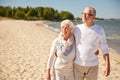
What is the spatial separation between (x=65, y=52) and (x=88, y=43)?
0.35 meters

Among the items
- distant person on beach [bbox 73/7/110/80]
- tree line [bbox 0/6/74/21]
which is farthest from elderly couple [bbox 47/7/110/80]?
tree line [bbox 0/6/74/21]

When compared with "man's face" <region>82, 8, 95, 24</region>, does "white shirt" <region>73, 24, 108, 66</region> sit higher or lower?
lower

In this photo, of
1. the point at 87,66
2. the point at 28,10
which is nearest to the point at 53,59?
the point at 87,66

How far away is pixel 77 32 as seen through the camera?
3900mm

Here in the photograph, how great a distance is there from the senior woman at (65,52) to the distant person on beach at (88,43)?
8 cm

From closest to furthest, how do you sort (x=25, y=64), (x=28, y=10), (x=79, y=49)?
(x=79, y=49) < (x=25, y=64) < (x=28, y=10)

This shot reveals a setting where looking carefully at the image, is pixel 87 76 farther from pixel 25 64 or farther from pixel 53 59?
pixel 25 64

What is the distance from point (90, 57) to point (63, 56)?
1.25 feet

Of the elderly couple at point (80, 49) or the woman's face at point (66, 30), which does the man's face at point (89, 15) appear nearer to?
the elderly couple at point (80, 49)

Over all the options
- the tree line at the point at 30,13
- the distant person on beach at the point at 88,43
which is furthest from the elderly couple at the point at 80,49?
the tree line at the point at 30,13

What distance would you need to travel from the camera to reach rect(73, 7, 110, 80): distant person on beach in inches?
151

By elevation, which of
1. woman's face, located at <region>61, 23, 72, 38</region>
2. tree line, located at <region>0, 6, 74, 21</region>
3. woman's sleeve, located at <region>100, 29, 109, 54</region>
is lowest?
tree line, located at <region>0, 6, 74, 21</region>

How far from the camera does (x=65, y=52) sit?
3902 mm

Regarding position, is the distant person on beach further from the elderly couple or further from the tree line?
the tree line
